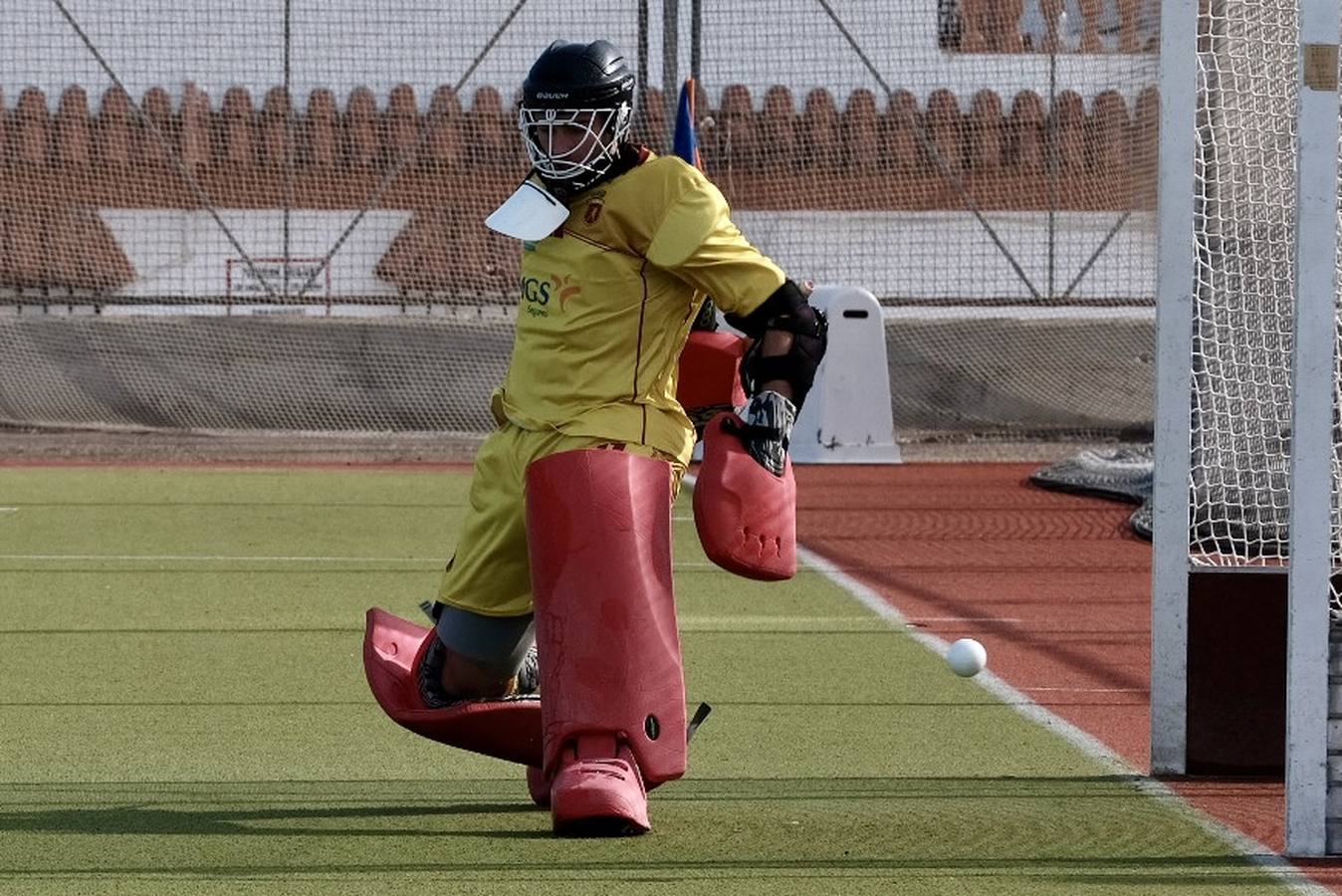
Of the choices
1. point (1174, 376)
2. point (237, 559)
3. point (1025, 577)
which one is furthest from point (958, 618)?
point (237, 559)

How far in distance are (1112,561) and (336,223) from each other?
8.92 meters

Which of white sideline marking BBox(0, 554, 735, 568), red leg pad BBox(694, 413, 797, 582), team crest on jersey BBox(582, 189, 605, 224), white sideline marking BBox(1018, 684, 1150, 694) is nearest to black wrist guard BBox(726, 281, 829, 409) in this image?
red leg pad BBox(694, 413, 797, 582)

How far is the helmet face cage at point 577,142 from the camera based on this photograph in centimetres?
486

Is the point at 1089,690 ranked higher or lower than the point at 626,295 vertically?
lower

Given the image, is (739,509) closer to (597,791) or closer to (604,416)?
(604,416)

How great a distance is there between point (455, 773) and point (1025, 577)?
4620 millimetres

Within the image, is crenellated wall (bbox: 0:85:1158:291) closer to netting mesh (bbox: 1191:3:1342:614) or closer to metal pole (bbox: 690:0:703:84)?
metal pole (bbox: 690:0:703:84)

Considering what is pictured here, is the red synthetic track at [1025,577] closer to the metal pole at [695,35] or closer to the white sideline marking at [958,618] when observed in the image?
the white sideline marking at [958,618]

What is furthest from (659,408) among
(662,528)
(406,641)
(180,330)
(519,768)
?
(180,330)

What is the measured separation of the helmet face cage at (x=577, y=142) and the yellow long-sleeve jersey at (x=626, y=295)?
0.05 meters

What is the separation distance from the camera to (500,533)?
4.95 meters

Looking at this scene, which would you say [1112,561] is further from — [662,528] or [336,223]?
[336,223]

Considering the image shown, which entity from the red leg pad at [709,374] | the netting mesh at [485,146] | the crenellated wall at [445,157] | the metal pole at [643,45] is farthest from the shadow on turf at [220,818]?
the crenellated wall at [445,157]

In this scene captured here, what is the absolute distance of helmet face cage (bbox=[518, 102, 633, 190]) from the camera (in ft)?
15.9
